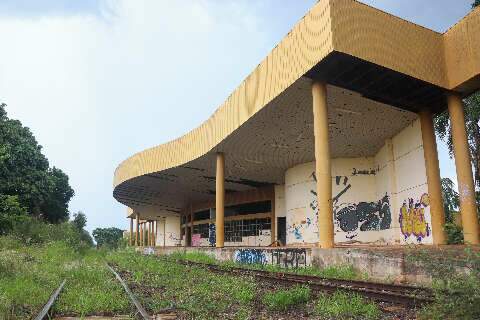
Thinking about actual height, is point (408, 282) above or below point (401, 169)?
below

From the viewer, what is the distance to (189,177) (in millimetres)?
37469

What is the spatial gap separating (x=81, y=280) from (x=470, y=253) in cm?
1017

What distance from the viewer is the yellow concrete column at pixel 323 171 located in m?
16.3

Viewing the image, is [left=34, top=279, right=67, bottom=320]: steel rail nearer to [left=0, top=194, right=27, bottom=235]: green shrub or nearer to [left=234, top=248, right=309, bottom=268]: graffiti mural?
[left=234, top=248, right=309, bottom=268]: graffiti mural

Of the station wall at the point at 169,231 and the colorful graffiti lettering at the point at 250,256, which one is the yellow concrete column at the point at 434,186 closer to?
the colorful graffiti lettering at the point at 250,256

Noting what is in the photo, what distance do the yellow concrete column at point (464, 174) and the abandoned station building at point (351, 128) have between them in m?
0.04

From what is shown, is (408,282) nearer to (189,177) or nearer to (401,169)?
(401,169)

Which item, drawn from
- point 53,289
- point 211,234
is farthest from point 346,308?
point 211,234

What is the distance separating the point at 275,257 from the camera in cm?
1803

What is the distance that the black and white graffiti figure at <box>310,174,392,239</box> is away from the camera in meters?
23.5

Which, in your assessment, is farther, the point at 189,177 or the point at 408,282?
the point at 189,177

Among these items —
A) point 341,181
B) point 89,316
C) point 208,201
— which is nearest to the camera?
point 89,316

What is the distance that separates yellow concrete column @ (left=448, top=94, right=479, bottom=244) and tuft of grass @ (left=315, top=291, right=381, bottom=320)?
34.8 feet

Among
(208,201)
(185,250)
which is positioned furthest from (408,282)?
(208,201)
